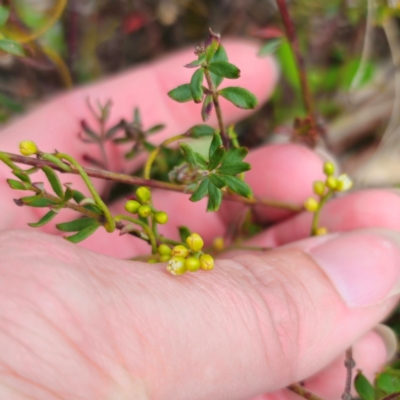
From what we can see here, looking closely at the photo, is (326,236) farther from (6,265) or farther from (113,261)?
(6,265)

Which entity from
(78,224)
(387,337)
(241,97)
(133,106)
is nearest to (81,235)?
(78,224)

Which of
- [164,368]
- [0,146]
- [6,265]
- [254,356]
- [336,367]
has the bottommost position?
[336,367]

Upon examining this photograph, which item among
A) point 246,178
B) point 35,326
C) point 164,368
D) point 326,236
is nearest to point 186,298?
point 164,368

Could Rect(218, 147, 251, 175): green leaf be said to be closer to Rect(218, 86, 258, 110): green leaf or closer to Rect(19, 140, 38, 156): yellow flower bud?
Rect(218, 86, 258, 110): green leaf

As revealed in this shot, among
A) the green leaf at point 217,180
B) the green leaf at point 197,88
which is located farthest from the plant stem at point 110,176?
the green leaf at point 197,88

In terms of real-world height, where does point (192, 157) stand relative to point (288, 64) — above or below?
below

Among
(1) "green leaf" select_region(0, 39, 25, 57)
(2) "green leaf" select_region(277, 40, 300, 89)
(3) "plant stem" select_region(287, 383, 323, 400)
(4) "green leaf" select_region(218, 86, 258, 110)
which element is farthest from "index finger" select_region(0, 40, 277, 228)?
(3) "plant stem" select_region(287, 383, 323, 400)

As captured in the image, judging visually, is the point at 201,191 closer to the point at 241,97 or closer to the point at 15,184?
the point at 241,97
